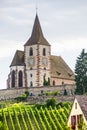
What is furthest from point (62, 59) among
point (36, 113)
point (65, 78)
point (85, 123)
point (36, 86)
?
point (85, 123)

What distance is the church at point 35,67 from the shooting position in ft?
329

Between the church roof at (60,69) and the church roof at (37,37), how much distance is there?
497cm

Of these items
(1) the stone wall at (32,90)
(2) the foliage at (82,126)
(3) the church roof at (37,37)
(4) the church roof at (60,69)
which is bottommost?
(2) the foliage at (82,126)

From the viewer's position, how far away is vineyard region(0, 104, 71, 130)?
179ft

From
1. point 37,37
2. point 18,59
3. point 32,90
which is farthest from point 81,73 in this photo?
point 18,59

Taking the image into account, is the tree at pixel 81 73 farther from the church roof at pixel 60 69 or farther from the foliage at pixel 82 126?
the foliage at pixel 82 126

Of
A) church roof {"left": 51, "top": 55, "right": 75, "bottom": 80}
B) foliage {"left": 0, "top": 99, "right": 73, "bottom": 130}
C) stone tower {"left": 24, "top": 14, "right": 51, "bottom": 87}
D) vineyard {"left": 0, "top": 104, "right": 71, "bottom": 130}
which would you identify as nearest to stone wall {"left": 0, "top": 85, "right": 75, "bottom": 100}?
stone tower {"left": 24, "top": 14, "right": 51, "bottom": 87}

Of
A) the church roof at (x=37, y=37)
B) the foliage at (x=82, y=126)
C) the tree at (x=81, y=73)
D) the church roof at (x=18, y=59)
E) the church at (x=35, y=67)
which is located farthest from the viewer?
the church roof at (x=37, y=37)

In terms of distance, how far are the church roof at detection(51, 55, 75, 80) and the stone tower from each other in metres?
1.67

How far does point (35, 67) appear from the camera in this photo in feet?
332

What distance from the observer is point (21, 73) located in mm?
101438

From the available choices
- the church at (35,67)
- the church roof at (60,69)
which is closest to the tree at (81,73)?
the church at (35,67)

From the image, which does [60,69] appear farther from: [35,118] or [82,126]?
[82,126]

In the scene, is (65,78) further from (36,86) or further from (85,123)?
(85,123)
